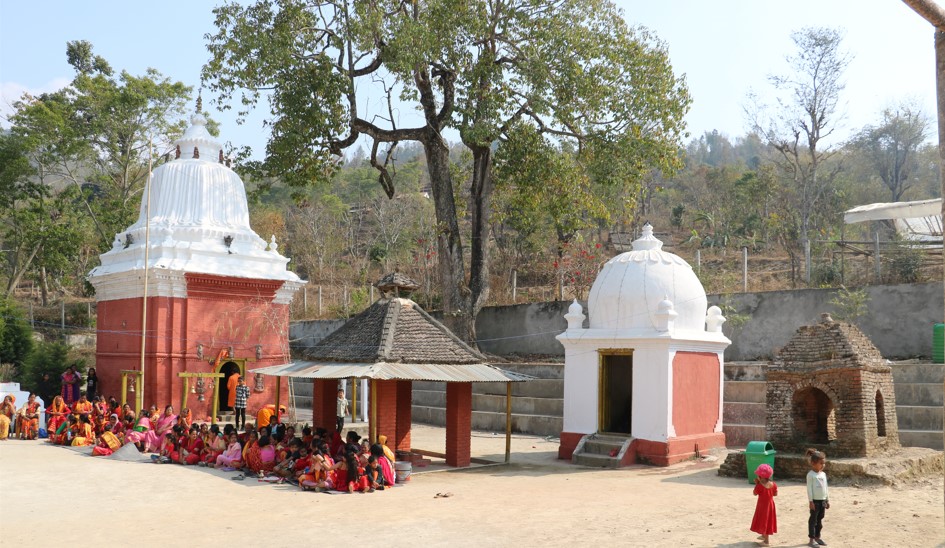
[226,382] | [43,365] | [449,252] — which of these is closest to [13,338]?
[43,365]

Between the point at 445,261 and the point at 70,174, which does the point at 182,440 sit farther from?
the point at 70,174

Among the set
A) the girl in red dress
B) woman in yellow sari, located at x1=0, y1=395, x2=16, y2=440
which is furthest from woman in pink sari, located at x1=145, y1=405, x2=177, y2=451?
the girl in red dress

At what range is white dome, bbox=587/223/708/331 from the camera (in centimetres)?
1443

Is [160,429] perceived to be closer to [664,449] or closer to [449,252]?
[664,449]

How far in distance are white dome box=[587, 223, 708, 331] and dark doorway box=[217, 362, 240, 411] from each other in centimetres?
993

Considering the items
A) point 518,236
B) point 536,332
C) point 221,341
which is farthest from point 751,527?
point 518,236

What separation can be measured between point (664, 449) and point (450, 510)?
198 inches

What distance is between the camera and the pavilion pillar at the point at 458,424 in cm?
1380

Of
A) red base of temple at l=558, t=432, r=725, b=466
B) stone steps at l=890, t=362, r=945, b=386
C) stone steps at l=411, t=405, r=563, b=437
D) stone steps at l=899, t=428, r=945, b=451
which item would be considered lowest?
stone steps at l=411, t=405, r=563, b=437

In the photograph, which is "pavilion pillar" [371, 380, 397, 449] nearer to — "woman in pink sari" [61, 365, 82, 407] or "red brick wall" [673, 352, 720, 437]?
"red brick wall" [673, 352, 720, 437]

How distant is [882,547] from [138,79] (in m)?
29.3

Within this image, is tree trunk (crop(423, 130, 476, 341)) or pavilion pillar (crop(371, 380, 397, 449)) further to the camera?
tree trunk (crop(423, 130, 476, 341))

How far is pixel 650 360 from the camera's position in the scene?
1399 centimetres

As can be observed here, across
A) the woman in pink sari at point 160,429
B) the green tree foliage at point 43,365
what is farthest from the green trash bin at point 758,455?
the green tree foliage at point 43,365
